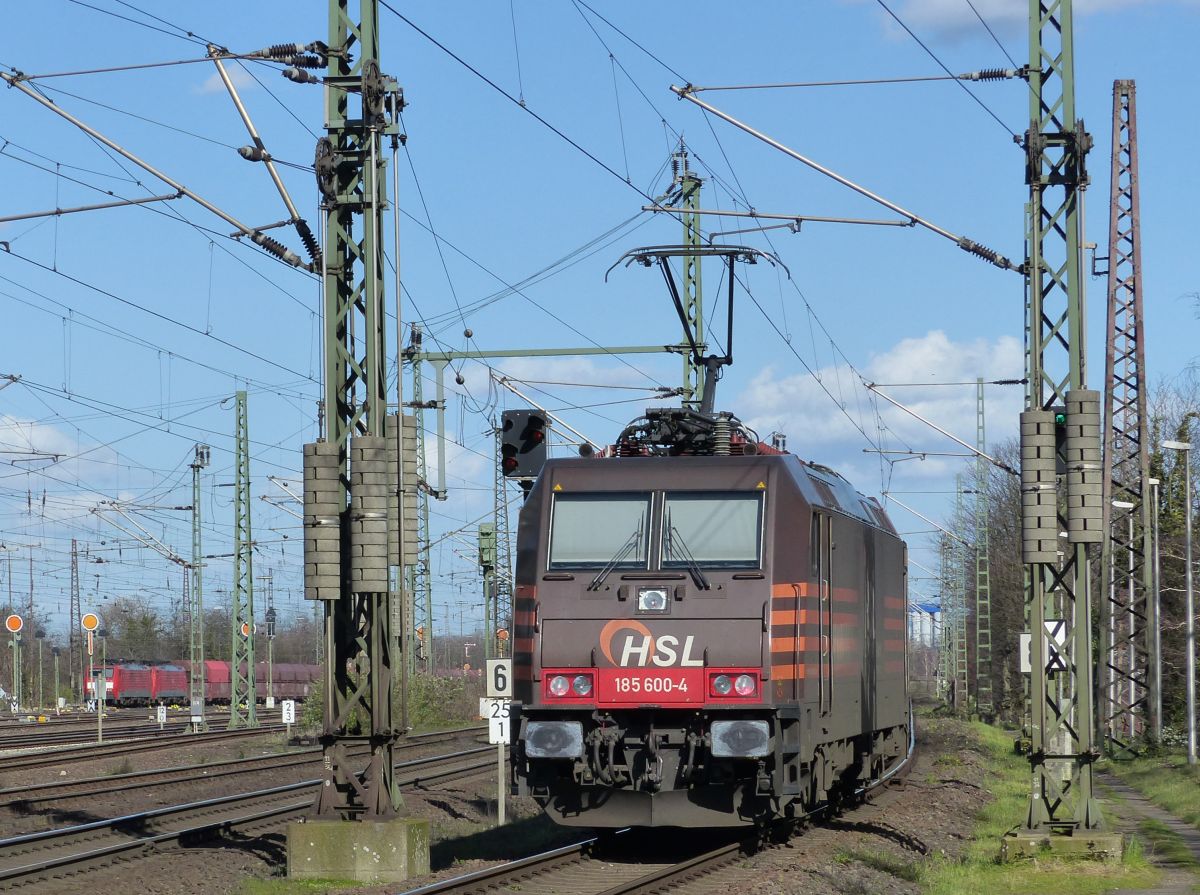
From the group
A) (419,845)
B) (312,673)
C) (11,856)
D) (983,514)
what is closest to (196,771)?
(11,856)

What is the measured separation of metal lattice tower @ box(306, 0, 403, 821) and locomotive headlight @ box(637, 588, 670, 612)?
235 cm

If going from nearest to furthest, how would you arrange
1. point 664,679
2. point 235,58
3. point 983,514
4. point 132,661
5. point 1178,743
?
point 664,679, point 235,58, point 1178,743, point 983,514, point 132,661

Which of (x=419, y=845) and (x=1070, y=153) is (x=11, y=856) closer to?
(x=419, y=845)

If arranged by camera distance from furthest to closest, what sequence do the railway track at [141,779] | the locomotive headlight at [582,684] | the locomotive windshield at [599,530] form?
1. the railway track at [141,779]
2. the locomotive windshield at [599,530]
3. the locomotive headlight at [582,684]

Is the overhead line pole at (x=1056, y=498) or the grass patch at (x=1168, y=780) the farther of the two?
the grass patch at (x=1168, y=780)

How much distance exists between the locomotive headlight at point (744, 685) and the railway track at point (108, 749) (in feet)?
64.9

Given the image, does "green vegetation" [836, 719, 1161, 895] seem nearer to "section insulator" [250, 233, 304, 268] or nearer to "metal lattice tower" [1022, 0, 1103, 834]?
"metal lattice tower" [1022, 0, 1103, 834]

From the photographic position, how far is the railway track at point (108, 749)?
3316 cm

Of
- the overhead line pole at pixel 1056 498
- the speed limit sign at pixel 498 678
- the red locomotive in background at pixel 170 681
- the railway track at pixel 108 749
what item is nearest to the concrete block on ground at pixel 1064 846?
the overhead line pole at pixel 1056 498

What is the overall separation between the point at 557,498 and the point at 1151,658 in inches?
787

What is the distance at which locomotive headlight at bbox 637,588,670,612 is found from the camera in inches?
613

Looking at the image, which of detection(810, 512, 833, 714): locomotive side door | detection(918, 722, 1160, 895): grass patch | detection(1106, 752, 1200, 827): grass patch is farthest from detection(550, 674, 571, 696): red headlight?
detection(1106, 752, 1200, 827): grass patch

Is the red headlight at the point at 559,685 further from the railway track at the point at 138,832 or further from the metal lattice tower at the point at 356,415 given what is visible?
the railway track at the point at 138,832

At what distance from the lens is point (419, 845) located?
15617 millimetres
